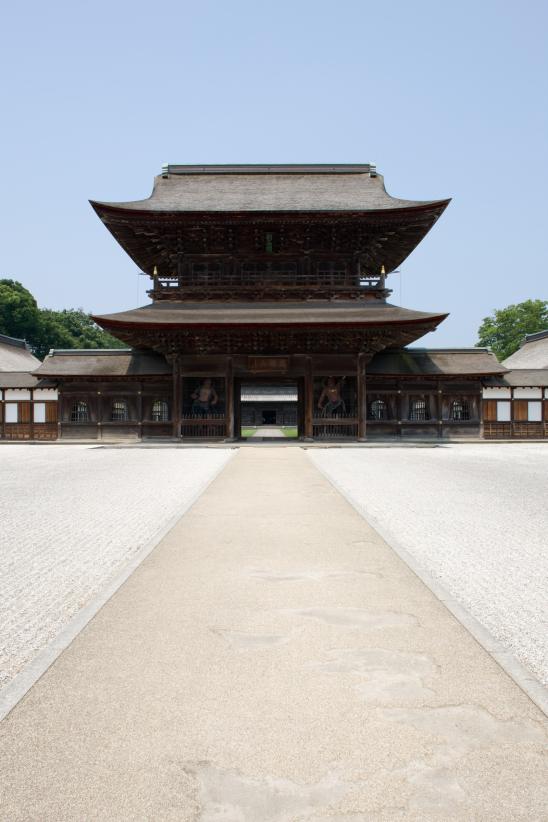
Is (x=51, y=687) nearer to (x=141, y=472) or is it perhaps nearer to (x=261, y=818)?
(x=261, y=818)

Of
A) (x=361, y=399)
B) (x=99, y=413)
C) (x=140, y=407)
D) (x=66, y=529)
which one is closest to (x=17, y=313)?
(x=99, y=413)

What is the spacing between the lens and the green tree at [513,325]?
6519cm

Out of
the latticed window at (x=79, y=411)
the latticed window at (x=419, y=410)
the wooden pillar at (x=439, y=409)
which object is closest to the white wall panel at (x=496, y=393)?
the wooden pillar at (x=439, y=409)

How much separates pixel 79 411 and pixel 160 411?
4336mm

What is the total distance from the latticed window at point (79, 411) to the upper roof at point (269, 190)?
950 cm

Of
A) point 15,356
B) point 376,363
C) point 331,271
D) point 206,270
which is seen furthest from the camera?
point 15,356

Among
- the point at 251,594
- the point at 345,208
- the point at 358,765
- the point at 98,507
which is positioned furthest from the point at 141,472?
the point at 345,208

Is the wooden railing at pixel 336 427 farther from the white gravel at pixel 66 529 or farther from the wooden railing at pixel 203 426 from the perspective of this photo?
the white gravel at pixel 66 529

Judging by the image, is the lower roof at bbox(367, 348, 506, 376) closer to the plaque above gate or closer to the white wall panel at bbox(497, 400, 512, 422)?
the white wall panel at bbox(497, 400, 512, 422)

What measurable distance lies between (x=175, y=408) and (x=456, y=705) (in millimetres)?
23986

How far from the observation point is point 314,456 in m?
20.1

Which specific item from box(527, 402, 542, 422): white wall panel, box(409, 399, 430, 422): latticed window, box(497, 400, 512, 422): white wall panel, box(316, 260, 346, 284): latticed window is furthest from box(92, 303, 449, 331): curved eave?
box(527, 402, 542, 422): white wall panel

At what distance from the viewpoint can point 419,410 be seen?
28812mm

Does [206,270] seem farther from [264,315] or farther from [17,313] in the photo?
[17,313]
